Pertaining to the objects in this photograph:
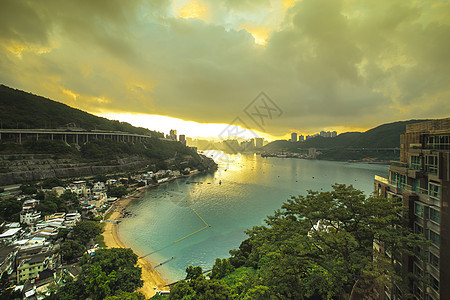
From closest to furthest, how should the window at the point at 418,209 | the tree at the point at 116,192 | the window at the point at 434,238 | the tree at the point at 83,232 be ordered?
the window at the point at 434,238 → the window at the point at 418,209 → the tree at the point at 83,232 → the tree at the point at 116,192

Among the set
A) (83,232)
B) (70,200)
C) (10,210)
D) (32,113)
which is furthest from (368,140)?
(32,113)

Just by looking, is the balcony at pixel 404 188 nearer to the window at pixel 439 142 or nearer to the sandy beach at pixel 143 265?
the window at pixel 439 142

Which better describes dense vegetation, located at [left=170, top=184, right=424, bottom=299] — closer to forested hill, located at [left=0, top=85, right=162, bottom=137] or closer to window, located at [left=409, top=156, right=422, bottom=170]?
window, located at [left=409, top=156, right=422, bottom=170]

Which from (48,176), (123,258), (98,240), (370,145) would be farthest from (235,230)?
(370,145)

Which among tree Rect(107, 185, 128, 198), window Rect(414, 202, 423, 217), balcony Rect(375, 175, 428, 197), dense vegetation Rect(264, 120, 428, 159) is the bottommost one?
tree Rect(107, 185, 128, 198)

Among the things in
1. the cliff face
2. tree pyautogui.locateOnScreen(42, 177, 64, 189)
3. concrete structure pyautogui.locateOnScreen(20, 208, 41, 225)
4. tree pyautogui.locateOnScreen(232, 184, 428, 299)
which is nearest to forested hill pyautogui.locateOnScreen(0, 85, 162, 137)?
the cliff face

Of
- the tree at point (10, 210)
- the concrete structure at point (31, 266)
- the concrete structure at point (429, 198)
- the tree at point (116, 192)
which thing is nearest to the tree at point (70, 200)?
the tree at point (10, 210)
